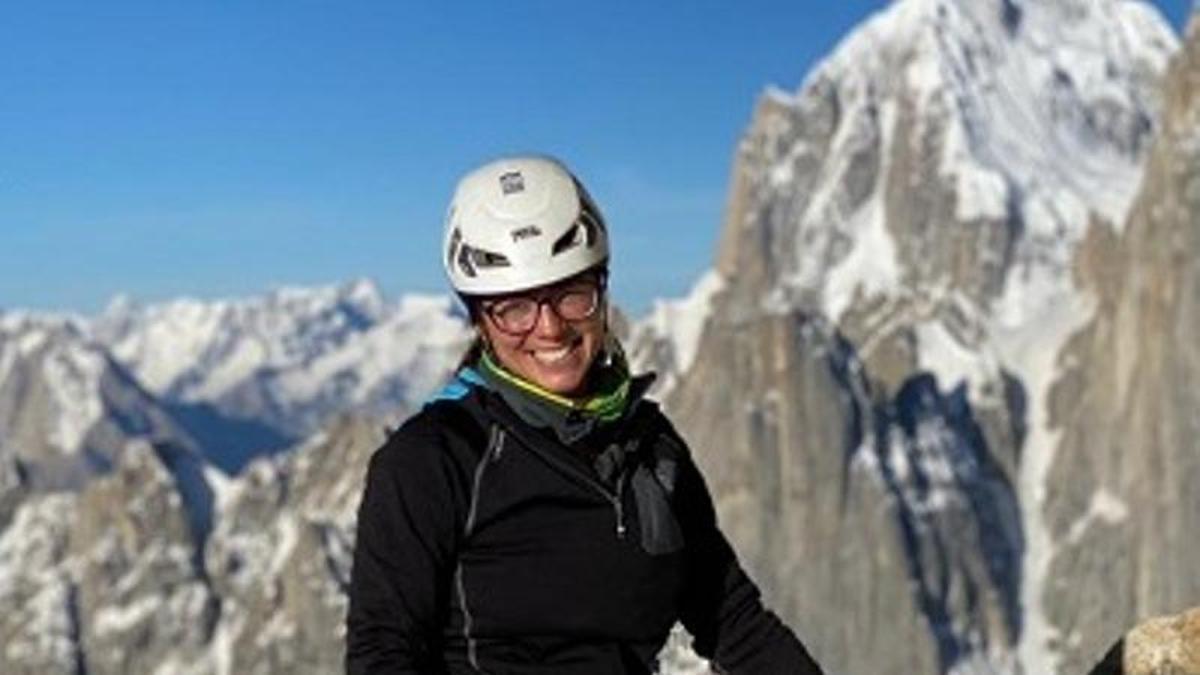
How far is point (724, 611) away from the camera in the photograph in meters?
9.59

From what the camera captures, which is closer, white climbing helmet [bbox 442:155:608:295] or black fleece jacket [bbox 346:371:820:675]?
black fleece jacket [bbox 346:371:820:675]

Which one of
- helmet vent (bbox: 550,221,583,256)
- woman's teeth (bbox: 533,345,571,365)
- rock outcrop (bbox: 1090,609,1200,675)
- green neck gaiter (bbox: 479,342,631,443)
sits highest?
helmet vent (bbox: 550,221,583,256)

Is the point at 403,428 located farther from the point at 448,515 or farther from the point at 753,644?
the point at 753,644

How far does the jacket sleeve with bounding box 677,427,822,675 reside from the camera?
9438mm

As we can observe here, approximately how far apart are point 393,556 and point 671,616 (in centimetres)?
155

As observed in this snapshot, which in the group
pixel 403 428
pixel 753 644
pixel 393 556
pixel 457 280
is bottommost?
pixel 753 644

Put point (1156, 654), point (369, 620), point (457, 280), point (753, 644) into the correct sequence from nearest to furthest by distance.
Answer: point (369, 620) → point (457, 280) → point (753, 644) → point (1156, 654)

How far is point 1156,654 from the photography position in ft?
36.6

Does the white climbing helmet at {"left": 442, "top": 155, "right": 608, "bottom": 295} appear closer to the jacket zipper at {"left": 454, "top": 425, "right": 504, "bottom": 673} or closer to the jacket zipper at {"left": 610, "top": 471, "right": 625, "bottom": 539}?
the jacket zipper at {"left": 454, "top": 425, "right": 504, "bottom": 673}

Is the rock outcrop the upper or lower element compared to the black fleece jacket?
lower

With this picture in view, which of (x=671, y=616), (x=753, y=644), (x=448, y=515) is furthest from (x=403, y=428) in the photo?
(x=753, y=644)

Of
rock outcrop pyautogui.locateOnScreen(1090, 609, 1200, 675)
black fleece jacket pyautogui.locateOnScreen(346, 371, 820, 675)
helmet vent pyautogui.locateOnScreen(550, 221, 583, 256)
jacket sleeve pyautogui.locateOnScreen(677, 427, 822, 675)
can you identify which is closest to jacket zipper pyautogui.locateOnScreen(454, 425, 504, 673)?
black fleece jacket pyautogui.locateOnScreen(346, 371, 820, 675)

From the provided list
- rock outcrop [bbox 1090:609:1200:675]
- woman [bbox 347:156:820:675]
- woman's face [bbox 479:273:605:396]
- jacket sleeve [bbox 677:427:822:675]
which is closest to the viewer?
woman [bbox 347:156:820:675]

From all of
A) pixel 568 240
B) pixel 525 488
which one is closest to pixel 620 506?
pixel 525 488
